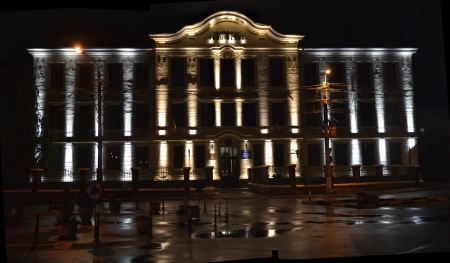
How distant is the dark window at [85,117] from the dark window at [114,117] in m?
1.46

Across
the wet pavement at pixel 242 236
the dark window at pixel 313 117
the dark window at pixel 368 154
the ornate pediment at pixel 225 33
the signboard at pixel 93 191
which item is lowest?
the wet pavement at pixel 242 236

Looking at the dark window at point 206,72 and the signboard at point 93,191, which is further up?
the dark window at point 206,72

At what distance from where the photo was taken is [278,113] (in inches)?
1636

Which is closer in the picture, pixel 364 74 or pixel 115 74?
pixel 115 74

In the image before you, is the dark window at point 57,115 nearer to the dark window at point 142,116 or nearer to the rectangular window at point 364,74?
the dark window at point 142,116

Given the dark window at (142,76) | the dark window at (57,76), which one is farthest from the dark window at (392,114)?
the dark window at (57,76)

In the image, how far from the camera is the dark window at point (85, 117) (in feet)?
134

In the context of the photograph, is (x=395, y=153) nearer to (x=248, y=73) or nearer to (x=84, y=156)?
(x=248, y=73)

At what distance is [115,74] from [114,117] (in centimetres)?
383

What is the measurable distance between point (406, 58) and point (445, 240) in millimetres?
33526

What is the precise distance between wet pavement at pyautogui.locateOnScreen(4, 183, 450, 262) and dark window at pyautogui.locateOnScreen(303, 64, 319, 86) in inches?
865

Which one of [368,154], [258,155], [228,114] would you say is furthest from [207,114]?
[368,154]

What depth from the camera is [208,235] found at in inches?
587

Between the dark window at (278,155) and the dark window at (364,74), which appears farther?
the dark window at (364,74)
